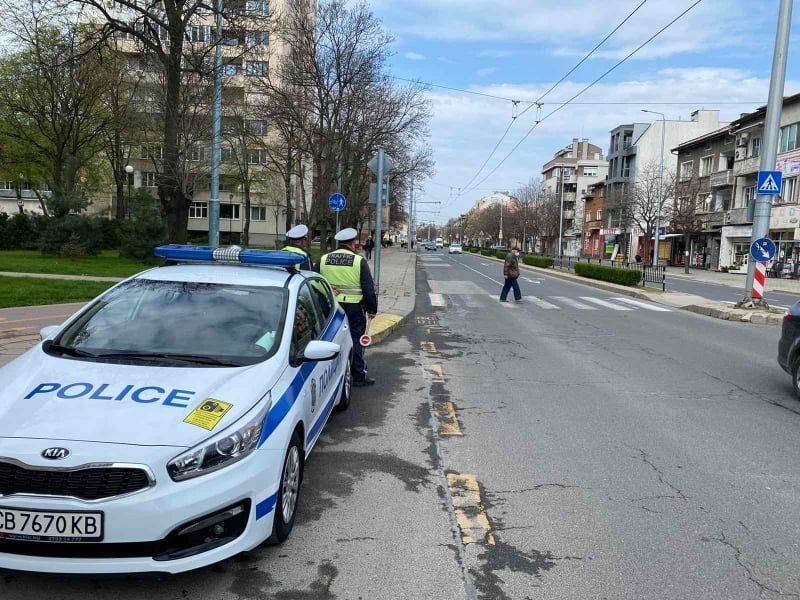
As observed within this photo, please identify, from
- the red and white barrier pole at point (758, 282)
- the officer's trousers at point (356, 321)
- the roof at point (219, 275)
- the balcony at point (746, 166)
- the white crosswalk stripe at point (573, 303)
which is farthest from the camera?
the balcony at point (746, 166)

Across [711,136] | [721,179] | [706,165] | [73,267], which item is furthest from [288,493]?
[706,165]

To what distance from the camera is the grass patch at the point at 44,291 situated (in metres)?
12.7

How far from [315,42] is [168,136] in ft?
34.6

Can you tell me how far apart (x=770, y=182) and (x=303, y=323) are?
15716mm

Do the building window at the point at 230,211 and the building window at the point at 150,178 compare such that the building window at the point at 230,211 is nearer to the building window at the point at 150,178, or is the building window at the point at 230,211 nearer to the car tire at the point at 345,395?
the building window at the point at 150,178

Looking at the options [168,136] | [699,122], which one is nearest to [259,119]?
[168,136]

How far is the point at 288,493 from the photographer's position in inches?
147

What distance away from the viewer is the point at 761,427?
250 inches

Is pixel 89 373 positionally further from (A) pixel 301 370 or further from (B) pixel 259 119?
(B) pixel 259 119

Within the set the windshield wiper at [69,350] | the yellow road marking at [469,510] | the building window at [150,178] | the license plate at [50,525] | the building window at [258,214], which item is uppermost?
the building window at [150,178]

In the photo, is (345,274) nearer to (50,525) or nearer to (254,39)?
(50,525)

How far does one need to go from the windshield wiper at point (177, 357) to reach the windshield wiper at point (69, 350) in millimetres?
58

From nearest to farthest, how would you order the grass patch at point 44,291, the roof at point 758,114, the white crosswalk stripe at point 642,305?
the grass patch at point 44,291 → the white crosswalk stripe at point 642,305 → the roof at point 758,114

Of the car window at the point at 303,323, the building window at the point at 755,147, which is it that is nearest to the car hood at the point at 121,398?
the car window at the point at 303,323
